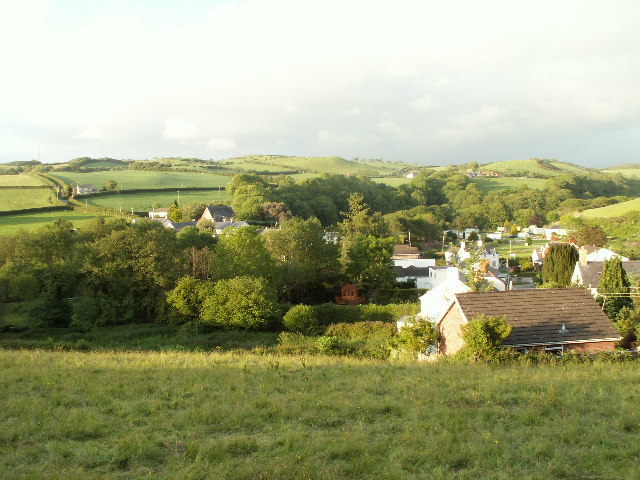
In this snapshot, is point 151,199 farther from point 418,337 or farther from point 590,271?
point 418,337

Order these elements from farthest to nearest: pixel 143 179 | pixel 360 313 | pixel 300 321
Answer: pixel 143 179 < pixel 360 313 < pixel 300 321

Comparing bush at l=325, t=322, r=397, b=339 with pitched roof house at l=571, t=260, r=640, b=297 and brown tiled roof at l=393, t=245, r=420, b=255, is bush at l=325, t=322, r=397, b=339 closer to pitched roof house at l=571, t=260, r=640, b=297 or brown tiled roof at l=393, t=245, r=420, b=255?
pitched roof house at l=571, t=260, r=640, b=297

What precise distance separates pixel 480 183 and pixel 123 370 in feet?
519

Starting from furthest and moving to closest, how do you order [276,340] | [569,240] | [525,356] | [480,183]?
[480,183], [569,240], [276,340], [525,356]

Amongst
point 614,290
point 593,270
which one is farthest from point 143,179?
point 614,290

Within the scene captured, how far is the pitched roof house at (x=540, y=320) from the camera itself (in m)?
18.8

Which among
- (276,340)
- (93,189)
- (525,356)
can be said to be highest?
(93,189)

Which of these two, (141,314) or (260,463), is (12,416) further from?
(141,314)

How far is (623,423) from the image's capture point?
927 cm

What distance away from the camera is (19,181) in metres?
87.2

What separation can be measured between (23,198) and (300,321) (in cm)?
6130

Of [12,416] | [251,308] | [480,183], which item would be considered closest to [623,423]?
[12,416]

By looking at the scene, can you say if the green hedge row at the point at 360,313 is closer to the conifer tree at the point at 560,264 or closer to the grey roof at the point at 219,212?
the conifer tree at the point at 560,264

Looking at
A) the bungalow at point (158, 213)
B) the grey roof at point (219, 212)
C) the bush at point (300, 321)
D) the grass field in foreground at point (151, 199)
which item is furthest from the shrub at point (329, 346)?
the grass field in foreground at point (151, 199)
